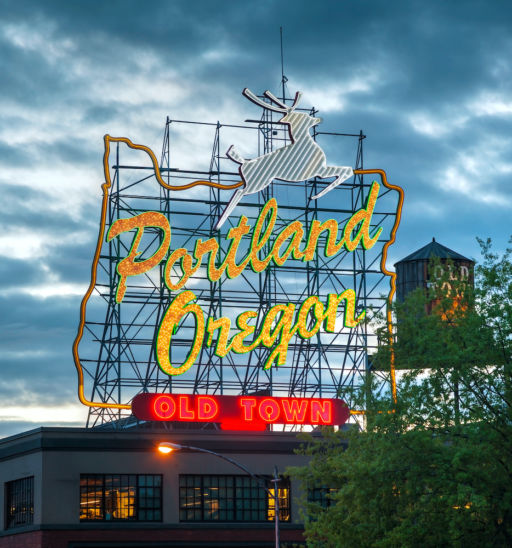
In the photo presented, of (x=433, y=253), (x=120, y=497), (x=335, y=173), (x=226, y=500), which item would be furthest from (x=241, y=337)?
(x=433, y=253)

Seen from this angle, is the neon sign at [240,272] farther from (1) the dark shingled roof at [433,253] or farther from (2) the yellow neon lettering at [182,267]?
(1) the dark shingled roof at [433,253]

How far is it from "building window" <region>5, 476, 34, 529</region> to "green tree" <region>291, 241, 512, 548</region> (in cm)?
1817

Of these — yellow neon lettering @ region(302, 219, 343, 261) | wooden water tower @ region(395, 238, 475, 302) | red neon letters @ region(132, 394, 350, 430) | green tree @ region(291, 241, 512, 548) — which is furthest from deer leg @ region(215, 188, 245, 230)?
wooden water tower @ region(395, 238, 475, 302)

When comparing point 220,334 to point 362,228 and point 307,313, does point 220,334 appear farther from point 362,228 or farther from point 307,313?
point 362,228

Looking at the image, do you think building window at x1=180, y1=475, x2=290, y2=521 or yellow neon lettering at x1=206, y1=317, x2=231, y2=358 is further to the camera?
yellow neon lettering at x1=206, y1=317, x2=231, y2=358

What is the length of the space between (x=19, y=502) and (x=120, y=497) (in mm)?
5018

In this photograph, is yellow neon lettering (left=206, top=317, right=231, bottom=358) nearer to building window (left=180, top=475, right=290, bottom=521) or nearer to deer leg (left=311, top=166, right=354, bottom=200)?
building window (left=180, top=475, right=290, bottom=521)

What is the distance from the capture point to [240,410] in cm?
5034

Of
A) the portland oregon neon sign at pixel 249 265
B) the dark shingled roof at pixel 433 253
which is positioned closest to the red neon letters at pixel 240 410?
the portland oregon neon sign at pixel 249 265

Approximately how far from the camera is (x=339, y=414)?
51969mm

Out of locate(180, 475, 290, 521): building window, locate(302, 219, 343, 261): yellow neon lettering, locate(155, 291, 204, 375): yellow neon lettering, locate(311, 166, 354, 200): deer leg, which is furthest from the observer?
locate(311, 166, 354, 200): deer leg

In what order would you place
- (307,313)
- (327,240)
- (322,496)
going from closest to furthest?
1. (322,496)
2. (307,313)
3. (327,240)

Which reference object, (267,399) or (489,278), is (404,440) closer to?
(489,278)

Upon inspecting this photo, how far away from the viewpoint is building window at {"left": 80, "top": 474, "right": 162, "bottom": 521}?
48188 mm
